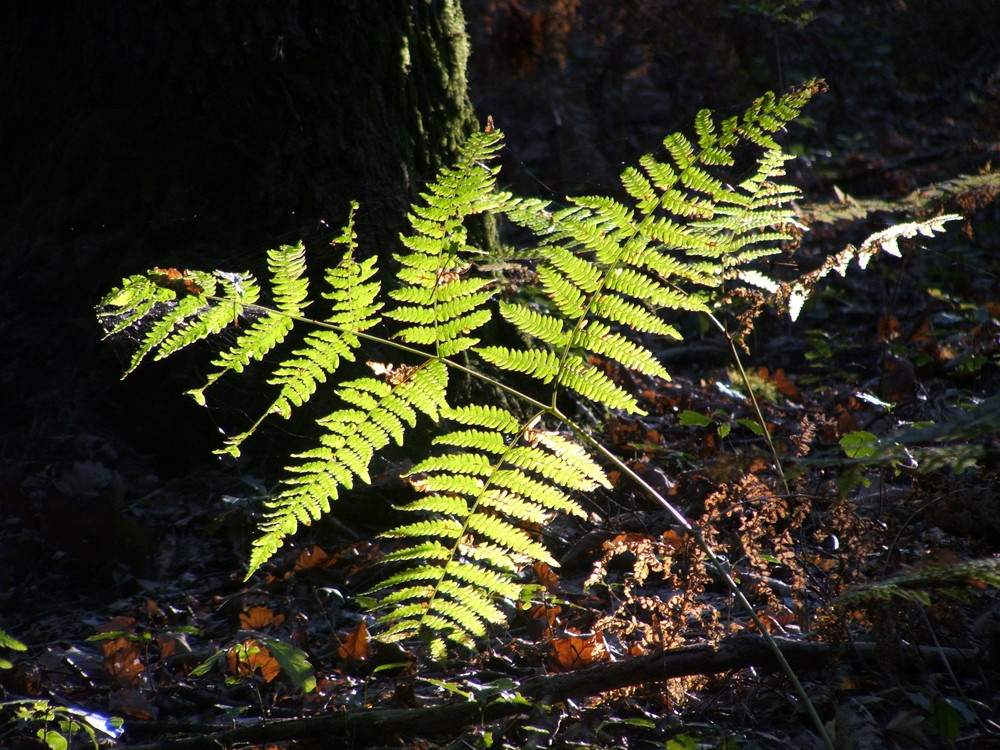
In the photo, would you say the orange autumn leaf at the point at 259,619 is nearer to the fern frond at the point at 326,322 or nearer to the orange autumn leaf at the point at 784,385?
the fern frond at the point at 326,322

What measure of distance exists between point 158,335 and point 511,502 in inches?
35.2

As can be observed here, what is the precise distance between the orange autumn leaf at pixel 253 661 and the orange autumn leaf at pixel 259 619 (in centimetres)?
19

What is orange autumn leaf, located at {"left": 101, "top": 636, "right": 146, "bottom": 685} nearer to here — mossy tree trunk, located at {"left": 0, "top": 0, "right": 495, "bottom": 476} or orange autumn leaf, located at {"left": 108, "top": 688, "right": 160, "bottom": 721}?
orange autumn leaf, located at {"left": 108, "top": 688, "right": 160, "bottom": 721}

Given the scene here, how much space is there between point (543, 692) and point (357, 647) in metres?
0.68

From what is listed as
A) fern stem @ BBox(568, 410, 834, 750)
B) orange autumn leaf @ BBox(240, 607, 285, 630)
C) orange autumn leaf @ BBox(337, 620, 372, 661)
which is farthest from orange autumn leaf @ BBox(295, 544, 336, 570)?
fern stem @ BBox(568, 410, 834, 750)

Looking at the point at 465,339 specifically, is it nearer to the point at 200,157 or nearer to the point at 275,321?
the point at 275,321

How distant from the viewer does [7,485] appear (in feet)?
9.29

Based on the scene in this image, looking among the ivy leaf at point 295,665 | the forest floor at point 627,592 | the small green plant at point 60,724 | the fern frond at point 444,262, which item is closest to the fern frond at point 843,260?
the forest floor at point 627,592

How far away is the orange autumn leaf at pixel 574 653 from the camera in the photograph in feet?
6.62

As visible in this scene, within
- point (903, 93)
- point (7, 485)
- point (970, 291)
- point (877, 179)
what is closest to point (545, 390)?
point (7, 485)

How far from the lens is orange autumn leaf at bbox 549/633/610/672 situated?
202 centimetres

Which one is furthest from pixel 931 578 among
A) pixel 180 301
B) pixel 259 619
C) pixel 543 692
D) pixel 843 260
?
pixel 259 619

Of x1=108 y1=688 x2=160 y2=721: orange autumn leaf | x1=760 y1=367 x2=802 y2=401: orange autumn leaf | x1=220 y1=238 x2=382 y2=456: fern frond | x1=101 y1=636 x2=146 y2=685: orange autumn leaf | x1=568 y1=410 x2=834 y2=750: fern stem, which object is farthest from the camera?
x1=760 y1=367 x2=802 y2=401: orange autumn leaf

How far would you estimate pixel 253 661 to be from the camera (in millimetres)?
2111
